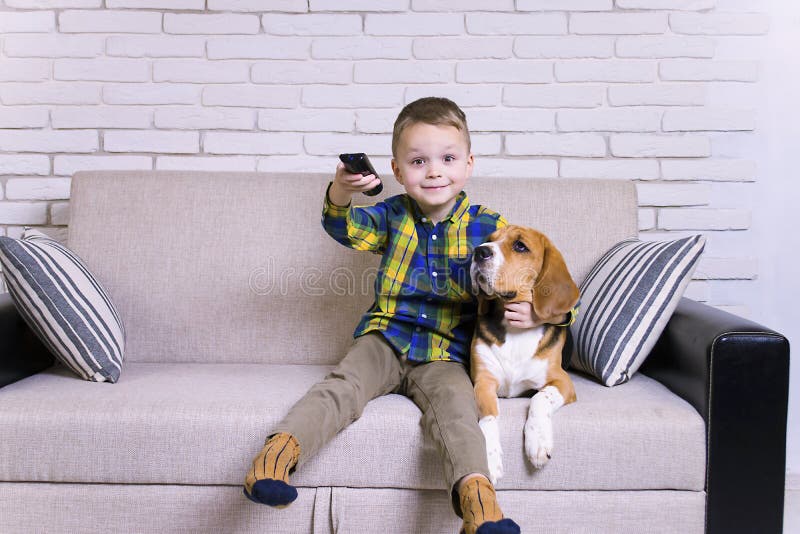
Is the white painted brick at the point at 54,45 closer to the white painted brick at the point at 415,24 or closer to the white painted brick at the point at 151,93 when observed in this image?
the white painted brick at the point at 151,93

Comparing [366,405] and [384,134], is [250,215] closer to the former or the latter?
[384,134]

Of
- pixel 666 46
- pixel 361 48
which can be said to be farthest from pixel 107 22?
pixel 666 46

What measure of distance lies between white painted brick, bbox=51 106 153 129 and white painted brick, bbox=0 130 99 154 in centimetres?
4

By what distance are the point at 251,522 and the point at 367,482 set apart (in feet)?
0.96

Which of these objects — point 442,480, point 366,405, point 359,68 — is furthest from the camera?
point 359,68

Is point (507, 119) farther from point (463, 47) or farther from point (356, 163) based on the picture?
point (356, 163)

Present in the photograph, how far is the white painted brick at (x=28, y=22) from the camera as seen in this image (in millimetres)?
2615

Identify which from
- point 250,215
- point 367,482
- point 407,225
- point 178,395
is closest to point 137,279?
point 250,215

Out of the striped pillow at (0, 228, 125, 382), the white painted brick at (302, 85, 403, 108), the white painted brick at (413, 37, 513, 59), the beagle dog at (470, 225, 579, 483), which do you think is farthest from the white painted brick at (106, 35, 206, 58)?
the beagle dog at (470, 225, 579, 483)

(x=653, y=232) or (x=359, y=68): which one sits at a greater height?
(x=359, y=68)

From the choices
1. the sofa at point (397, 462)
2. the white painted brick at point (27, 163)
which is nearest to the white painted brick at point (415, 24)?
the white painted brick at point (27, 163)

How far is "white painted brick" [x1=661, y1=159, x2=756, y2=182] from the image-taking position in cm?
262

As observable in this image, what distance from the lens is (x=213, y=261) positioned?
2.30 metres

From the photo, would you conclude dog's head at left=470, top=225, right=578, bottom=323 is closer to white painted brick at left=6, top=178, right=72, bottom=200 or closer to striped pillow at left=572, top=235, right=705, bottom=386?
striped pillow at left=572, top=235, right=705, bottom=386
